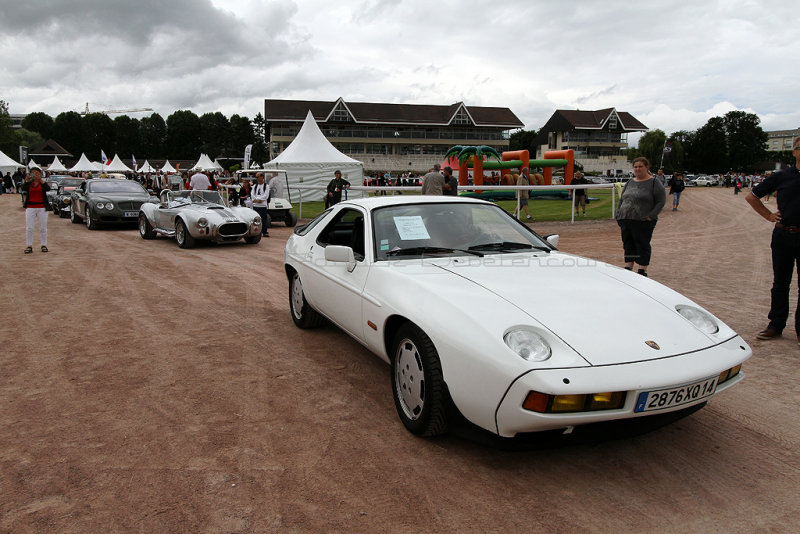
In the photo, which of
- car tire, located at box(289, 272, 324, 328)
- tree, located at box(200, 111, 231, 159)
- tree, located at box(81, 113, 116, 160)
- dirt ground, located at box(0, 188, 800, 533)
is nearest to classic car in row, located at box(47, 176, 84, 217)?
dirt ground, located at box(0, 188, 800, 533)

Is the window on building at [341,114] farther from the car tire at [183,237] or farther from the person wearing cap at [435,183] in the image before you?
the person wearing cap at [435,183]

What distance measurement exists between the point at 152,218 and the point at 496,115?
2821 inches

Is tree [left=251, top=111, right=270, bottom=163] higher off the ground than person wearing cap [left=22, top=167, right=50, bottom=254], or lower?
higher

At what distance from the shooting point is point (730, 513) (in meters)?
2.38

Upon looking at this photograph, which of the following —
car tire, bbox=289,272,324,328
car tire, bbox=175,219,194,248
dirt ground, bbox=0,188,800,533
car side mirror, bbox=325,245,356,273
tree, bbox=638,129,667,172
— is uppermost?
tree, bbox=638,129,667,172

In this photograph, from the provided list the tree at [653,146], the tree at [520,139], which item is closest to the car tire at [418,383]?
the tree at [653,146]

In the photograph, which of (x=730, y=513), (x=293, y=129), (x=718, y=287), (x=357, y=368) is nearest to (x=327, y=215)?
(x=357, y=368)

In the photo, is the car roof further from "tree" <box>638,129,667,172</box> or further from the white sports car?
"tree" <box>638,129,667,172</box>

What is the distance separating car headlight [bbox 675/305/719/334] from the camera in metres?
3.01

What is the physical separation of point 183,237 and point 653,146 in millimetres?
75974

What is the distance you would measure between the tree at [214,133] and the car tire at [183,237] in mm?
111902

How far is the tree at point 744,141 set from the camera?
90188 millimetres

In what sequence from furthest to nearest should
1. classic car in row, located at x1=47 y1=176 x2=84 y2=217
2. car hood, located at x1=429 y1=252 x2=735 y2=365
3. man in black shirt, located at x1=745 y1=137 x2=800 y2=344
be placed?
classic car in row, located at x1=47 y1=176 x2=84 y2=217, man in black shirt, located at x1=745 y1=137 x2=800 y2=344, car hood, located at x1=429 y1=252 x2=735 y2=365

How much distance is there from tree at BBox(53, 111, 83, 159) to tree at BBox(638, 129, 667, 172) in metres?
112
